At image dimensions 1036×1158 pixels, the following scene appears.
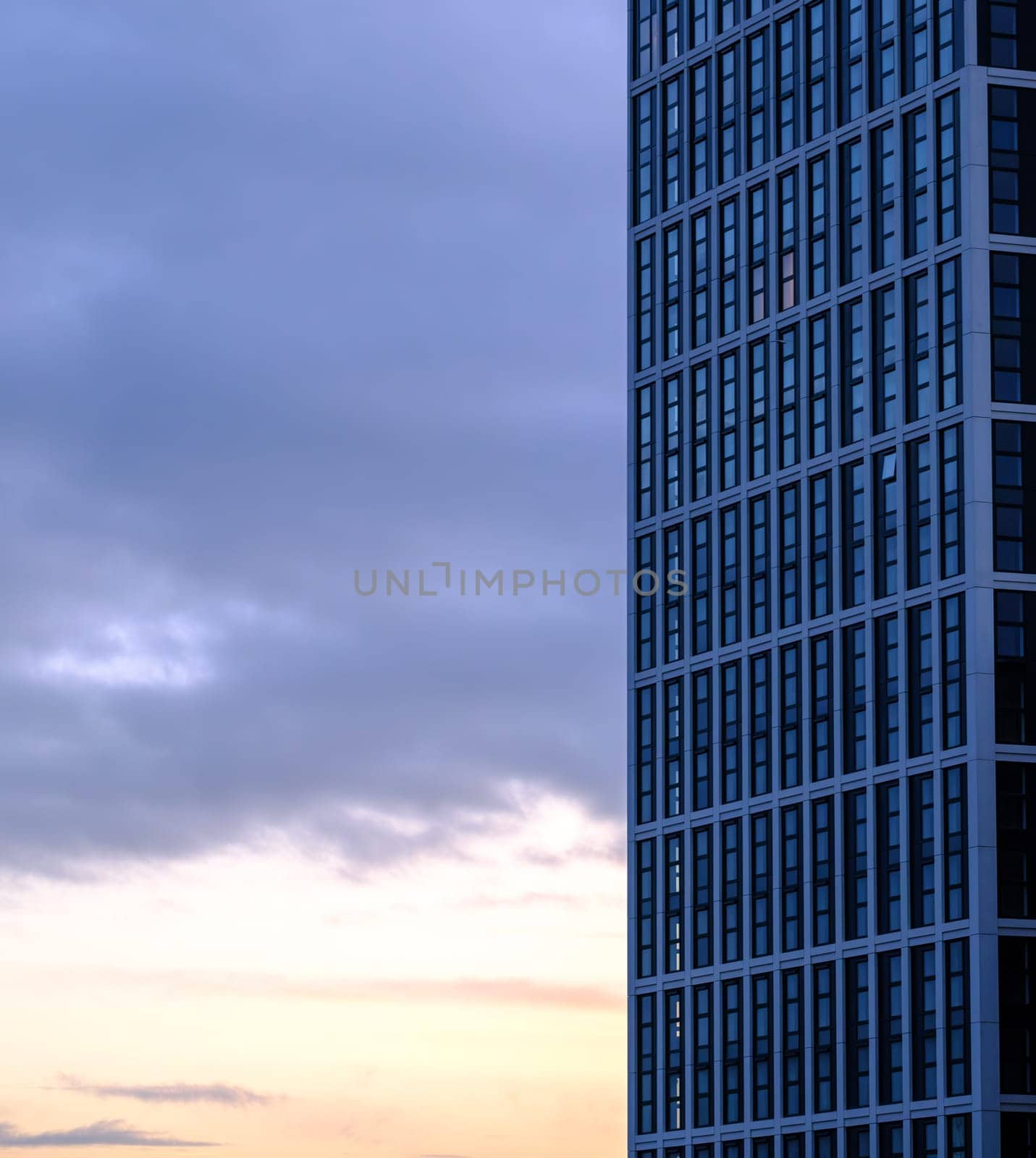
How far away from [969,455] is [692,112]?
29.8m

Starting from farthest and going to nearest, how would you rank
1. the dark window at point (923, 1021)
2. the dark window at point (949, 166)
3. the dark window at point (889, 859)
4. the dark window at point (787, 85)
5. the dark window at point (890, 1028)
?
the dark window at point (787, 85) < the dark window at point (949, 166) < the dark window at point (889, 859) < the dark window at point (890, 1028) < the dark window at point (923, 1021)

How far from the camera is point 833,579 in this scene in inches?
5586

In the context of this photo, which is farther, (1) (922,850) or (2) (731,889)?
(2) (731,889)

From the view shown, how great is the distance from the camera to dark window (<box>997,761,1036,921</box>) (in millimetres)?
130250

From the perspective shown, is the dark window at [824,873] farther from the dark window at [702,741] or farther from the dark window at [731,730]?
the dark window at [702,741]

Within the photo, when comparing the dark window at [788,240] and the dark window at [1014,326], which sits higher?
the dark window at [788,240]

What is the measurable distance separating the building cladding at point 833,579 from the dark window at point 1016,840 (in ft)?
0.51

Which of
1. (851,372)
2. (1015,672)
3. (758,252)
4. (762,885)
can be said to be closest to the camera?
(1015,672)

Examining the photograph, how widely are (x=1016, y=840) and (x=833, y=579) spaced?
1677 centimetres

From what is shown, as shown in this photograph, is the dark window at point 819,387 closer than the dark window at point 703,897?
Yes

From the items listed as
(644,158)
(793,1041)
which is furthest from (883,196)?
(793,1041)

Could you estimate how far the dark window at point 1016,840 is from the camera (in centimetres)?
13025

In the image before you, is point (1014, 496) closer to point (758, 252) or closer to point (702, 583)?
point (702, 583)

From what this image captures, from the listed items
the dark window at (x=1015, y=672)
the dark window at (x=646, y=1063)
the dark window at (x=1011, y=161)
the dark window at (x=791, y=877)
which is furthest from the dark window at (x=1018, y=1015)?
the dark window at (x=1011, y=161)
